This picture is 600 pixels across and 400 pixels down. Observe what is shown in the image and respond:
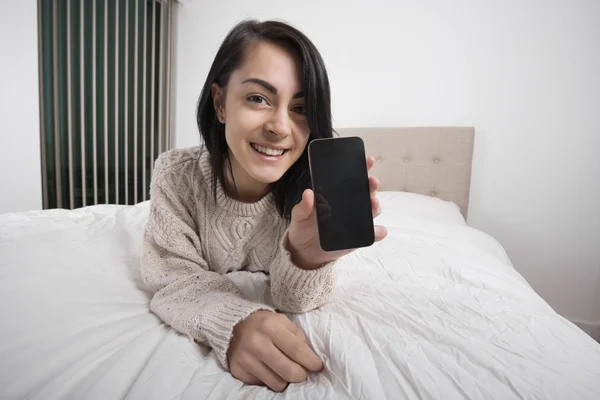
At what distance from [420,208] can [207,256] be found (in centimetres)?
124

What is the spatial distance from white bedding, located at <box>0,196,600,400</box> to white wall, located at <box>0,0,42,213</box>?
1.27m

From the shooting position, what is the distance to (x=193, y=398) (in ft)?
1.32

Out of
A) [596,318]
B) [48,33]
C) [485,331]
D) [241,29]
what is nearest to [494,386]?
[485,331]

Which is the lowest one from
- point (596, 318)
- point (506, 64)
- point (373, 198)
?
point (596, 318)

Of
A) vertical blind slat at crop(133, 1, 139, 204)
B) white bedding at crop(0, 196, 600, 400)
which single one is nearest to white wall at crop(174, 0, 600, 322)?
white bedding at crop(0, 196, 600, 400)

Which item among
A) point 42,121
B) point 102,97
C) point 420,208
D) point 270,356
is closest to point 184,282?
point 270,356

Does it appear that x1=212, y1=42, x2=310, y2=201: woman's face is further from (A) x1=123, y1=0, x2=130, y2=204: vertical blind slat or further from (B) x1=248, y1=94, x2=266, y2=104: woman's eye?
(A) x1=123, y1=0, x2=130, y2=204: vertical blind slat

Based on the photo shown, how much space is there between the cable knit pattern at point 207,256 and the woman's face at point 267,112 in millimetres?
162

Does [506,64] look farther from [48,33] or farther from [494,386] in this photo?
[48,33]

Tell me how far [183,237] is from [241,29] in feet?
1.64

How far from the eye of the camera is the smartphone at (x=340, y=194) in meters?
0.53

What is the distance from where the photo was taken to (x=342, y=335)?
1.71 feet

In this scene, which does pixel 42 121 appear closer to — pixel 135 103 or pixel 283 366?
pixel 135 103

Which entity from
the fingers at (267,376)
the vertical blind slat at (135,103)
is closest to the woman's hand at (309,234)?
the fingers at (267,376)
